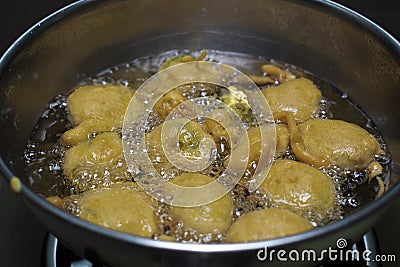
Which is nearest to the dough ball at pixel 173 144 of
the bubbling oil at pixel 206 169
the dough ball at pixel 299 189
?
the bubbling oil at pixel 206 169

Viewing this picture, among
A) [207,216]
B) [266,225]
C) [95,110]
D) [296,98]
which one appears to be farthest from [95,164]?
[296,98]

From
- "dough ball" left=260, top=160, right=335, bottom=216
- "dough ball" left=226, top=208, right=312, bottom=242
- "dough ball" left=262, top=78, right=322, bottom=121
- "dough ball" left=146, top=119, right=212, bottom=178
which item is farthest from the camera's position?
"dough ball" left=262, top=78, right=322, bottom=121

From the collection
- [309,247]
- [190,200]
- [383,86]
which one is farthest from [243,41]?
[309,247]

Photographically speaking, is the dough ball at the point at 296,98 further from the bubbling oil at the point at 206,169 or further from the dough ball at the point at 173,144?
the dough ball at the point at 173,144

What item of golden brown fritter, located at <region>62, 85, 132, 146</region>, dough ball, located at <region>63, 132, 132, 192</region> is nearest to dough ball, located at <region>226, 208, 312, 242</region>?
dough ball, located at <region>63, 132, 132, 192</region>

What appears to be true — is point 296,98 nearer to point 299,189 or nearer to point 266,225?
point 299,189

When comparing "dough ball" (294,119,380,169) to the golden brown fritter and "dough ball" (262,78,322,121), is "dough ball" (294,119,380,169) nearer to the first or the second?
"dough ball" (262,78,322,121)

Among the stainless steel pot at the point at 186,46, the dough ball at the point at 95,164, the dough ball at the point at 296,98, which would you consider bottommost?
the dough ball at the point at 95,164
